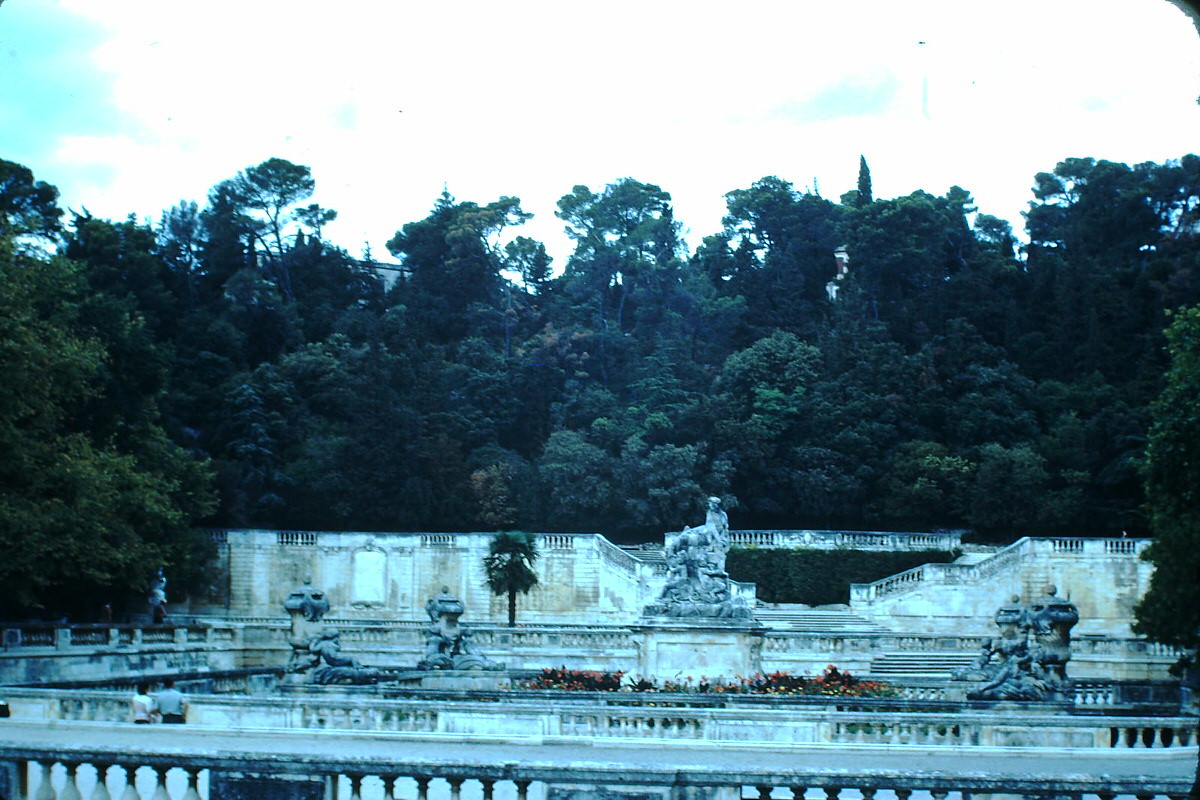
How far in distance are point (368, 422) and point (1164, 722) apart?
36692mm

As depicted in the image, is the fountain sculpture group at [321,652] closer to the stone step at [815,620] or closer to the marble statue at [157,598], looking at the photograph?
the marble statue at [157,598]

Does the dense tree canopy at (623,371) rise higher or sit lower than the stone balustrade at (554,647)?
higher

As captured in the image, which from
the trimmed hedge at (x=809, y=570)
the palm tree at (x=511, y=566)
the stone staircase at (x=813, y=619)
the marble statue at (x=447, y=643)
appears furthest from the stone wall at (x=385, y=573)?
the marble statue at (x=447, y=643)

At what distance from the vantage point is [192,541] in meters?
43.9

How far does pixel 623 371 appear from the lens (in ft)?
191

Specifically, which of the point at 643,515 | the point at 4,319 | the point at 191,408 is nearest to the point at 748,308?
the point at 643,515

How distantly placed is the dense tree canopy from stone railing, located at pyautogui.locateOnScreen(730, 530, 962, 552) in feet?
6.65

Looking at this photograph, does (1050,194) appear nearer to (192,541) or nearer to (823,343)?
(823,343)

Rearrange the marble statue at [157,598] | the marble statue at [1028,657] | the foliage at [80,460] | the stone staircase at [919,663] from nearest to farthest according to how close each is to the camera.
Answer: the marble statue at [1028,657]
the foliage at [80,460]
the stone staircase at [919,663]
the marble statue at [157,598]

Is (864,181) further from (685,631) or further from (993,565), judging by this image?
(685,631)

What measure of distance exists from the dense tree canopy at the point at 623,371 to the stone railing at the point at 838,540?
203 cm

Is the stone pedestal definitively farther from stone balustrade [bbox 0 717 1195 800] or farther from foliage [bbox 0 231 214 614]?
stone balustrade [bbox 0 717 1195 800]

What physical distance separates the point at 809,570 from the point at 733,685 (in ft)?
70.4

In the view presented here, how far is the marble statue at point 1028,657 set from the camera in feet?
77.7
